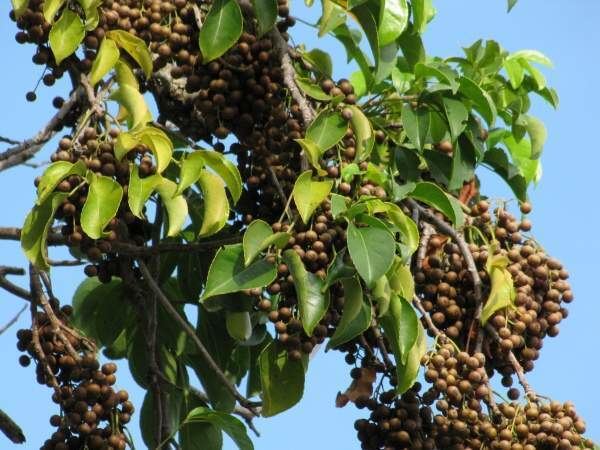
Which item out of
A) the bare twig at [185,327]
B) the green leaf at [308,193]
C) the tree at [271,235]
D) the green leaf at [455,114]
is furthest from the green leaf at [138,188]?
the green leaf at [455,114]

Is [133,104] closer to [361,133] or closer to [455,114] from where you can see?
[361,133]

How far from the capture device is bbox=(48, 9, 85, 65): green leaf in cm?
241

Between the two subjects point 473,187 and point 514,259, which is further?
point 473,187

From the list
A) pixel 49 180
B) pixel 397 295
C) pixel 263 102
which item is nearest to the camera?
pixel 49 180

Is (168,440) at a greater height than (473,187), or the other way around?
(473,187)

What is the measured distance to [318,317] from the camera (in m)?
2.24

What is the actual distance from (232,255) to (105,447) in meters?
0.37

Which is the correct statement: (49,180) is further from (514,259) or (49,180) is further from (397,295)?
(514,259)

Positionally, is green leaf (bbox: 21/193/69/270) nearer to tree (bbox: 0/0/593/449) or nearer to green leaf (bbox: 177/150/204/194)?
tree (bbox: 0/0/593/449)

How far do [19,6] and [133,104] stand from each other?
263 mm

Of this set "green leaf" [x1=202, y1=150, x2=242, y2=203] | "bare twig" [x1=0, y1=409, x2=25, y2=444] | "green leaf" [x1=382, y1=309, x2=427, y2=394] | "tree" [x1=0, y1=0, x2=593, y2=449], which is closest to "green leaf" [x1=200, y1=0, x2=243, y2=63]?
"tree" [x1=0, y1=0, x2=593, y2=449]

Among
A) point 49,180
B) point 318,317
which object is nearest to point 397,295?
point 318,317

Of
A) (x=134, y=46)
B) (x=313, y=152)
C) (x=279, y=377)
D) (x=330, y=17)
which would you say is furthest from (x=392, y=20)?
(x=279, y=377)

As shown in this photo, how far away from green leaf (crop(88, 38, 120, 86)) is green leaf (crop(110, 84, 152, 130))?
0.16ft
